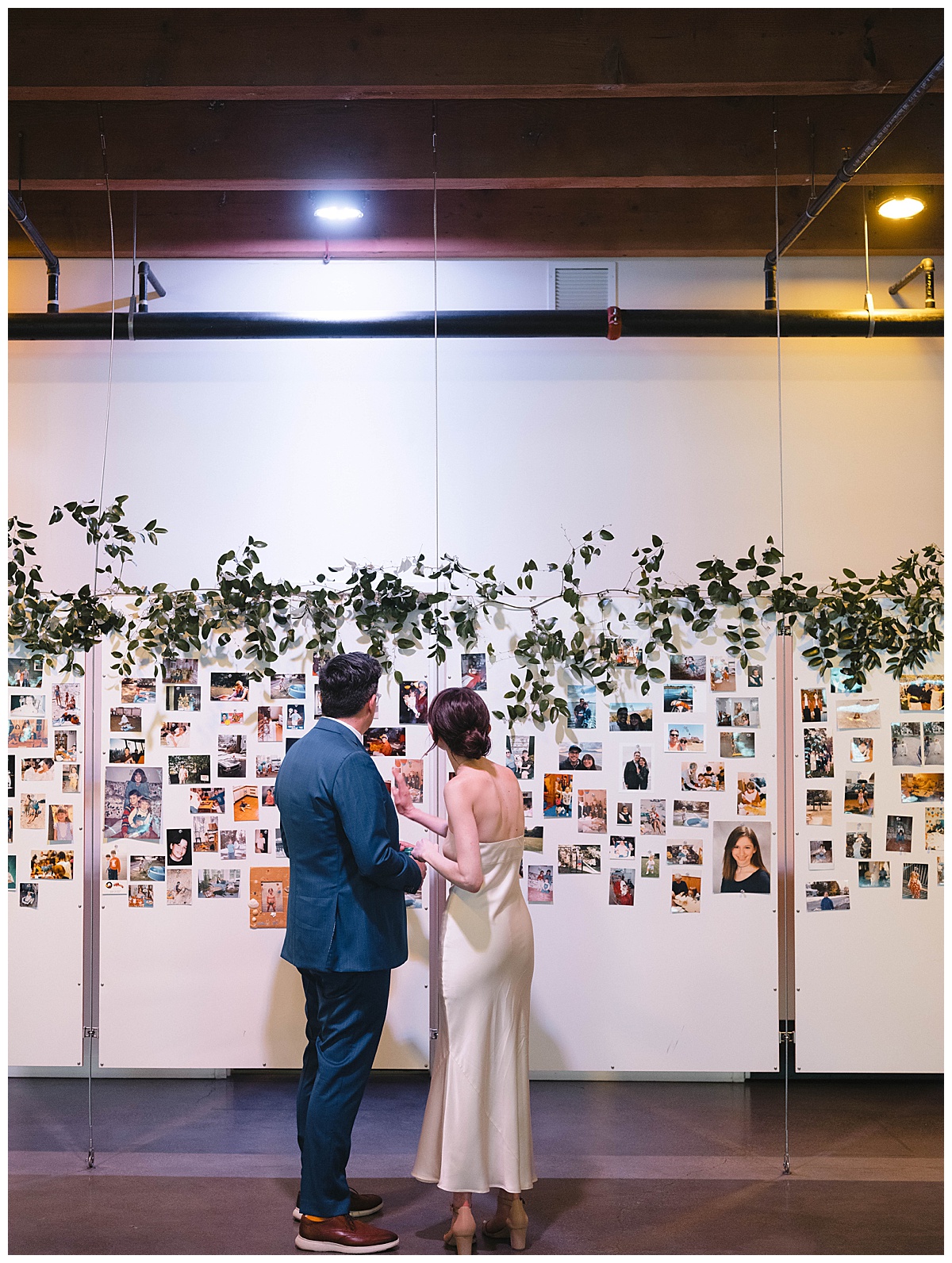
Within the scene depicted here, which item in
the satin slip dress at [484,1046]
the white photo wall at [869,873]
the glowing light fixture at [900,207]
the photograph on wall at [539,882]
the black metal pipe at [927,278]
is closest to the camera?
the satin slip dress at [484,1046]

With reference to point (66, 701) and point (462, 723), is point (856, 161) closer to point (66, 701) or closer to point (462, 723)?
point (462, 723)

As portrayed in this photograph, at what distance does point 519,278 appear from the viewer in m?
5.57

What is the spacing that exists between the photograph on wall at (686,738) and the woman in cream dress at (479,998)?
1.31 meters

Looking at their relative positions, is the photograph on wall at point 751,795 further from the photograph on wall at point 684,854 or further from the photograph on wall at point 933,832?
the photograph on wall at point 933,832

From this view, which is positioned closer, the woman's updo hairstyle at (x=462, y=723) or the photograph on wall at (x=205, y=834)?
the woman's updo hairstyle at (x=462, y=723)

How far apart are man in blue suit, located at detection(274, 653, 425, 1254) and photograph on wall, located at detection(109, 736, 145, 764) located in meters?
1.33

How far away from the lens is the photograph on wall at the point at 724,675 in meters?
4.48

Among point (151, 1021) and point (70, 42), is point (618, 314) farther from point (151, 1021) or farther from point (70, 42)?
point (151, 1021)

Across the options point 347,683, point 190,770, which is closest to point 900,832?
point 347,683

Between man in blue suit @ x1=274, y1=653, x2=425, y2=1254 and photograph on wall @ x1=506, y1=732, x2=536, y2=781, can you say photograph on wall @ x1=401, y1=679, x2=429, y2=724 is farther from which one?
man in blue suit @ x1=274, y1=653, x2=425, y2=1254

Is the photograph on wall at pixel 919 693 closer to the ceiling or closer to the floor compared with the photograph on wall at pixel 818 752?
closer to the ceiling

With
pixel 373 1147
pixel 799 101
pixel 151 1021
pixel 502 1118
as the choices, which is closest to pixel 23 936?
pixel 151 1021

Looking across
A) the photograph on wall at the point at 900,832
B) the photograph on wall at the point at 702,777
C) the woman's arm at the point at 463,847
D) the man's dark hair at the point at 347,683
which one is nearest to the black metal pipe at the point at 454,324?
the photograph on wall at the point at 702,777

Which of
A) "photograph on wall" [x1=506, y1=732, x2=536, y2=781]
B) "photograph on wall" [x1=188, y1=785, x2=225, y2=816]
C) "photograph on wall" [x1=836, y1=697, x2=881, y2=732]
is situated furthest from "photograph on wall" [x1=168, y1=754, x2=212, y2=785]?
"photograph on wall" [x1=836, y1=697, x2=881, y2=732]
